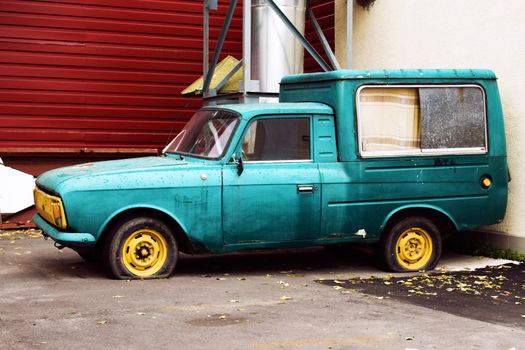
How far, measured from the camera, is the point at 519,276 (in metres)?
9.77

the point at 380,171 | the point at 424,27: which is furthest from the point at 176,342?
the point at 424,27

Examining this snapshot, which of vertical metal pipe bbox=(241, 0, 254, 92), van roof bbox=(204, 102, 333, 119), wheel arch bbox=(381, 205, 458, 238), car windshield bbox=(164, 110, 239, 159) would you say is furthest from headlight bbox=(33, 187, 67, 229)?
vertical metal pipe bbox=(241, 0, 254, 92)

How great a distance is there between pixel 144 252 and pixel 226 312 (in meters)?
1.81

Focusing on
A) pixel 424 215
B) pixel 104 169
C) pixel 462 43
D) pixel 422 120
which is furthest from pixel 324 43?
pixel 104 169

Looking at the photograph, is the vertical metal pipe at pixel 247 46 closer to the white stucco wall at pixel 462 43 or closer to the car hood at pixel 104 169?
the white stucco wall at pixel 462 43

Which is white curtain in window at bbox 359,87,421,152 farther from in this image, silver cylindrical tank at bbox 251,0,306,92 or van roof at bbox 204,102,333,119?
silver cylindrical tank at bbox 251,0,306,92

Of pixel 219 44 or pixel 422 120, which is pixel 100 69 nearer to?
pixel 219 44

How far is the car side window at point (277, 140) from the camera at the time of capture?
9430 millimetres

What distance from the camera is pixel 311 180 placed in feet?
31.0

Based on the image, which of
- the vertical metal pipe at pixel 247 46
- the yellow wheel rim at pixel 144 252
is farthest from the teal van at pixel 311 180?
the vertical metal pipe at pixel 247 46

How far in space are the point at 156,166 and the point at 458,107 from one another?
3390 millimetres

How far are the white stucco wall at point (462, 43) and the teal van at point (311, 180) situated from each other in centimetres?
63

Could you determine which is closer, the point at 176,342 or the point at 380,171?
the point at 176,342

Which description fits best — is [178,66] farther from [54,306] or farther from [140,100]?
[54,306]
